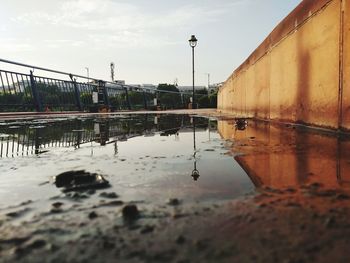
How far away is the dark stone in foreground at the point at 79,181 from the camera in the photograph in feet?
5.17

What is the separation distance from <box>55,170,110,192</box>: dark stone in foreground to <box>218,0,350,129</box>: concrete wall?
99.2 inches

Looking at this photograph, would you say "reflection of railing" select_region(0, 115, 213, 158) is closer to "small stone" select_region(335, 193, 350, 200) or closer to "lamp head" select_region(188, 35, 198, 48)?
"small stone" select_region(335, 193, 350, 200)

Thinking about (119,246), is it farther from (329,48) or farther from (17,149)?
(329,48)

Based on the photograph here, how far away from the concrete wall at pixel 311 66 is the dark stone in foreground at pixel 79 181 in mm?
2520


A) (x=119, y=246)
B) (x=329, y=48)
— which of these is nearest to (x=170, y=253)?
(x=119, y=246)

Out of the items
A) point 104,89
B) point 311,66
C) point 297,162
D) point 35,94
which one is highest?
point 104,89

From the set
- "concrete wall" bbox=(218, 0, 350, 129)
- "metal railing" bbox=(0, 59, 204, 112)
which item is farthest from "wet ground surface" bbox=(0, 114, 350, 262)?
"metal railing" bbox=(0, 59, 204, 112)

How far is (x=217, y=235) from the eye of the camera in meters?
0.94

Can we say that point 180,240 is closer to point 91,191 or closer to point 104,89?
point 91,191

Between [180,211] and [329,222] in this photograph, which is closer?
[329,222]

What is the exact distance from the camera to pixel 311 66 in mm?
3986

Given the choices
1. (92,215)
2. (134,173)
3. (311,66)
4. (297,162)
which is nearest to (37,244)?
(92,215)

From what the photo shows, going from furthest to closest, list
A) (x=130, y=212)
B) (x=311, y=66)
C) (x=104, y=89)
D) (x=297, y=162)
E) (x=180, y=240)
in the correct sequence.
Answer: (x=104, y=89)
(x=311, y=66)
(x=297, y=162)
(x=130, y=212)
(x=180, y=240)

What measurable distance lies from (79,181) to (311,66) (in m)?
3.39
